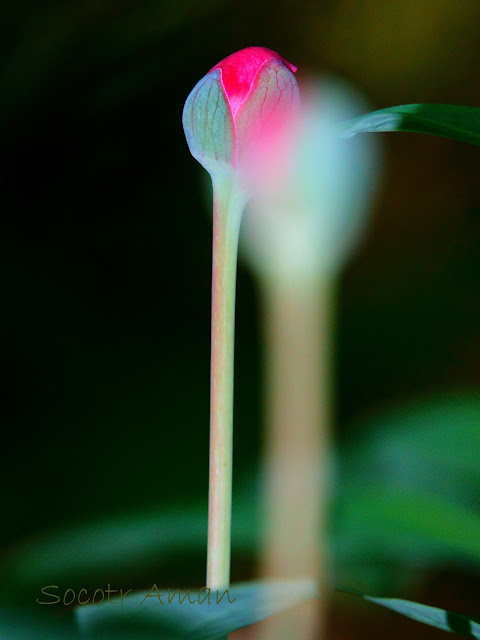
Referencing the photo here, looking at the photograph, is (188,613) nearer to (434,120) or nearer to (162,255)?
(434,120)

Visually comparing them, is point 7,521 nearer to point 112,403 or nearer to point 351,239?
point 112,403

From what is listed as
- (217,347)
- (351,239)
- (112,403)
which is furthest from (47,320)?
(217,347)

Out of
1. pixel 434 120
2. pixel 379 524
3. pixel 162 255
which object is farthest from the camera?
pixel 162 255

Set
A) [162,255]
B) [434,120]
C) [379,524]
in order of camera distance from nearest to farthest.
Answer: [434,120], [379,524], [162,255]

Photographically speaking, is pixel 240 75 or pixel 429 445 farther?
pixel 429 445

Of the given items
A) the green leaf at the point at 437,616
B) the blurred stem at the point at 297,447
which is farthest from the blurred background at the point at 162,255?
the green leaf at the point at 437,616

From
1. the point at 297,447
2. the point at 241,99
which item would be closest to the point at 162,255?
the point at 297,447

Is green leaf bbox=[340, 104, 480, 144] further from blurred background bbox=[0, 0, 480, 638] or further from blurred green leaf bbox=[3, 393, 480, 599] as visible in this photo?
blurred background bbox=[0, 0, 480, 638]
